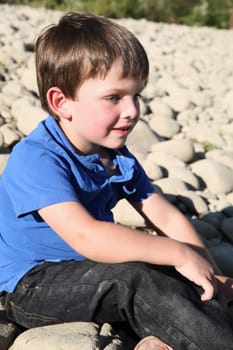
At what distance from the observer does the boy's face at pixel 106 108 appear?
2301 millimetres

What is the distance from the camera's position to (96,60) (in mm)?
2277

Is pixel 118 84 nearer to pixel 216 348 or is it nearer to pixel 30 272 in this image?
pixel 30 272

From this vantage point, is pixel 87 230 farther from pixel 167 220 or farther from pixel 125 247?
pixel 167 220

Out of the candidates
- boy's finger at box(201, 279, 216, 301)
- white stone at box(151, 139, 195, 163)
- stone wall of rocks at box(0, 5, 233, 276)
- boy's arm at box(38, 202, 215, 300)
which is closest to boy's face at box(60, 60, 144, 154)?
boy's arm at box(38, 202, 215, 300)

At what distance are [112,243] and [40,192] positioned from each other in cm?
28

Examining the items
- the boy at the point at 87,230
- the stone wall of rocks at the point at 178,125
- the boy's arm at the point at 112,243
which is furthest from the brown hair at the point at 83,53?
the stone wall of rocks at the point at 178,125

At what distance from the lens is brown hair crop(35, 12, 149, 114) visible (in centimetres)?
229

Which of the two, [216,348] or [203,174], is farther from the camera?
[203,174]

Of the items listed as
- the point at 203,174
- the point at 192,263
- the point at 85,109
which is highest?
the point at 85,109

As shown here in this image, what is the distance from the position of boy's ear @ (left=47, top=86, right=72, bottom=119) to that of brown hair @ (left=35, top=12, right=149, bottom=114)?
0.07ft

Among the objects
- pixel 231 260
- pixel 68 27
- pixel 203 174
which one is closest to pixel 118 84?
pixel 68 27

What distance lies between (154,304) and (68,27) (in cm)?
100

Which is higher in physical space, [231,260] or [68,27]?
[68,27]

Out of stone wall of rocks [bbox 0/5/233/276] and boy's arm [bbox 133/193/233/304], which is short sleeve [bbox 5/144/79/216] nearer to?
boy's arm [bbox 133/193/233/304]
